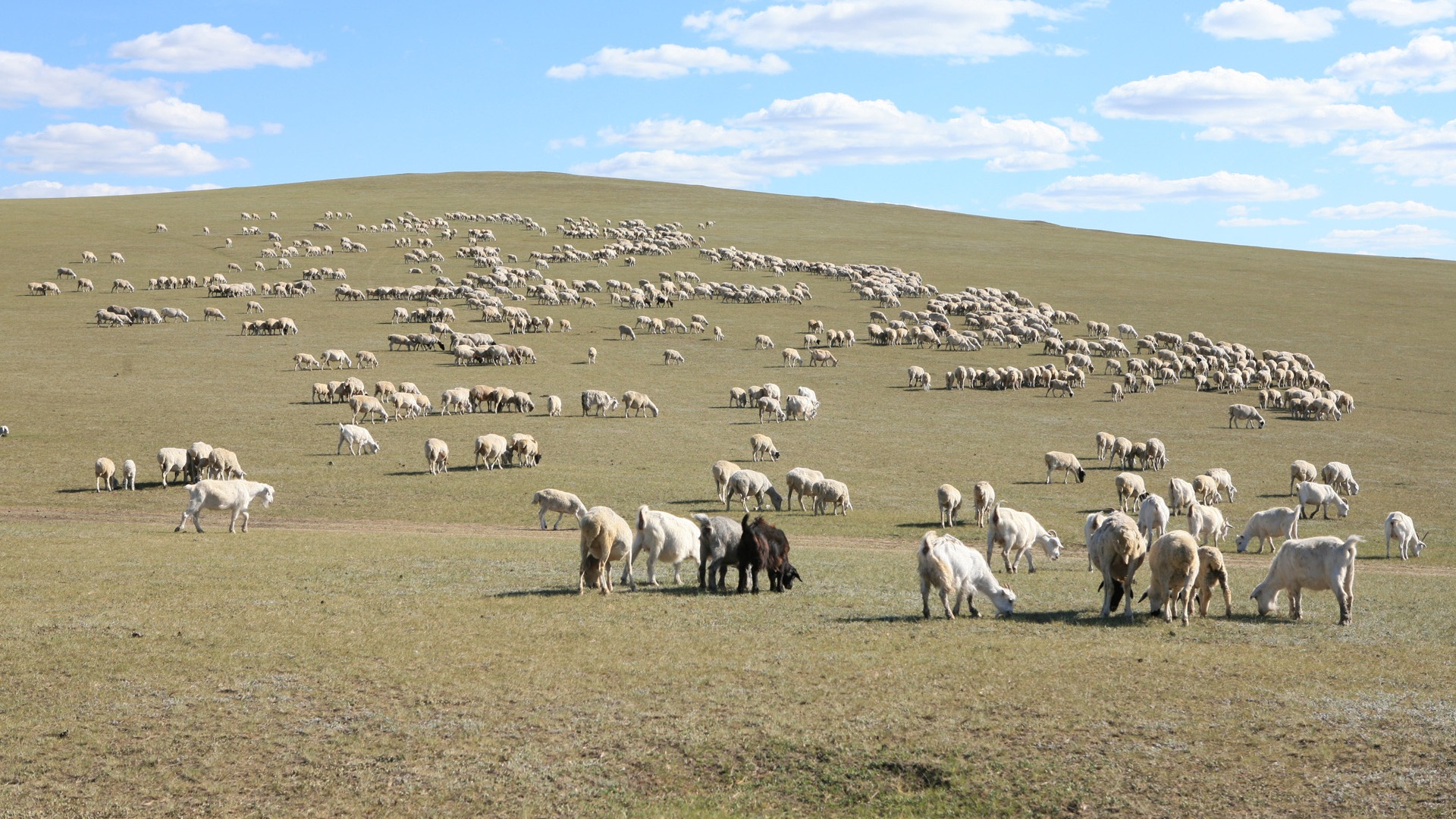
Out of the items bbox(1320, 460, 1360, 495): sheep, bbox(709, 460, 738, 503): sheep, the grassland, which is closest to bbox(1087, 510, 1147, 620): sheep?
the grassland

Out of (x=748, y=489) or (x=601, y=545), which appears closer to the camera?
(x=601, y=545)

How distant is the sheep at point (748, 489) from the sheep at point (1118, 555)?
13.0m

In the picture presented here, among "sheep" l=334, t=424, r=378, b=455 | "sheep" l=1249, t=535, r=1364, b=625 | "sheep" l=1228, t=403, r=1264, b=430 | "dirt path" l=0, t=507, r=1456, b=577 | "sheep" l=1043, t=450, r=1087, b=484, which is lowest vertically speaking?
"dirt path" l=0, t=507, r=1456, b=577

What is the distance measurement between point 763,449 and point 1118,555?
2139 centimetres

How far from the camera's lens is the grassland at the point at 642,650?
991 centimetres

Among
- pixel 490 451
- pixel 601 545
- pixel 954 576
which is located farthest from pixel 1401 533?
pixel 490 451

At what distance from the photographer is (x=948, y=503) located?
2683 cm

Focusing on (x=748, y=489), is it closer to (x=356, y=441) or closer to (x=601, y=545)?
(x=601, y=545)

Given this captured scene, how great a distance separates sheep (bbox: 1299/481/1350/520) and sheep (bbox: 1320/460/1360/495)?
296cm

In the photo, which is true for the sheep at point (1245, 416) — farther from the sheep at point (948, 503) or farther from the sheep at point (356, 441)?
the sheep at point (356, 441)

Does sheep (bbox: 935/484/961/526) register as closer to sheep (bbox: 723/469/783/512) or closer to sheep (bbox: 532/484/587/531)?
sheep (bbox: 723/469/783/512)

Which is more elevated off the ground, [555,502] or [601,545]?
[601,545]

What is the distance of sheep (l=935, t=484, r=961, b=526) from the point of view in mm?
26656

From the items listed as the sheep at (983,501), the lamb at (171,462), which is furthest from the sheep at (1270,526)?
the lamb at (171,462)
